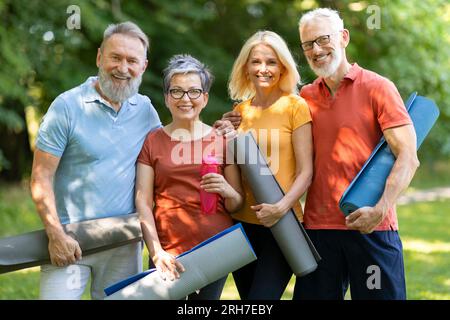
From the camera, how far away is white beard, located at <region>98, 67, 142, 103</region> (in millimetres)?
3682

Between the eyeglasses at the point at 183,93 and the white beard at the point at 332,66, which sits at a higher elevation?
the white beard at the point at 332,66

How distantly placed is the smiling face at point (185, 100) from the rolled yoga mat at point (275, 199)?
27 centimetres

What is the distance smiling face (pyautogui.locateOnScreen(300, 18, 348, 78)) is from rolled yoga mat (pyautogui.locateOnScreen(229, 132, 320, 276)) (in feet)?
1.87

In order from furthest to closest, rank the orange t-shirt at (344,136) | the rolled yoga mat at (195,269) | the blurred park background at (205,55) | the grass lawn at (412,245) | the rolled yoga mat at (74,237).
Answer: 1. the blurred park background at (205,55)
2. the grass lawn at (412,245)
3. the orange t-shirt at (344,136)
4. the rolled yoga mat at (74,237)
5. the rolled yoga mat at (195,269)

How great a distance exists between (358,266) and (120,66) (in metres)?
1.69

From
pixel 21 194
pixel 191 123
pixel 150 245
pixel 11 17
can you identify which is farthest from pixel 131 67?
pixel 21 194

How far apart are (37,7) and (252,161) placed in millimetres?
8422

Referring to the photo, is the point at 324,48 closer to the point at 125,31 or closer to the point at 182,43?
the point at 125,31

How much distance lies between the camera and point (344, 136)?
3654 millimetres

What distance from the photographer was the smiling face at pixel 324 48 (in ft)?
12.1

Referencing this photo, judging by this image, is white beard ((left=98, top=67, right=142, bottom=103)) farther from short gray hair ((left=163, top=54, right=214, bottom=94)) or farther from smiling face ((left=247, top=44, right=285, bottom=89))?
smiling face ((left=247, top=44, right=285, bottom=89))

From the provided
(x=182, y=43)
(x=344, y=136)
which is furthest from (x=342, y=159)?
(x=182, y=43)

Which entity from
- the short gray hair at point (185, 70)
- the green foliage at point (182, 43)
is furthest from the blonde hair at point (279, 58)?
the green foliage at point (182, 43)

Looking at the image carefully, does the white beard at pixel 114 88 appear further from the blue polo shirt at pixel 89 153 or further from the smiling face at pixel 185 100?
the smiling face at pixel 185 100
